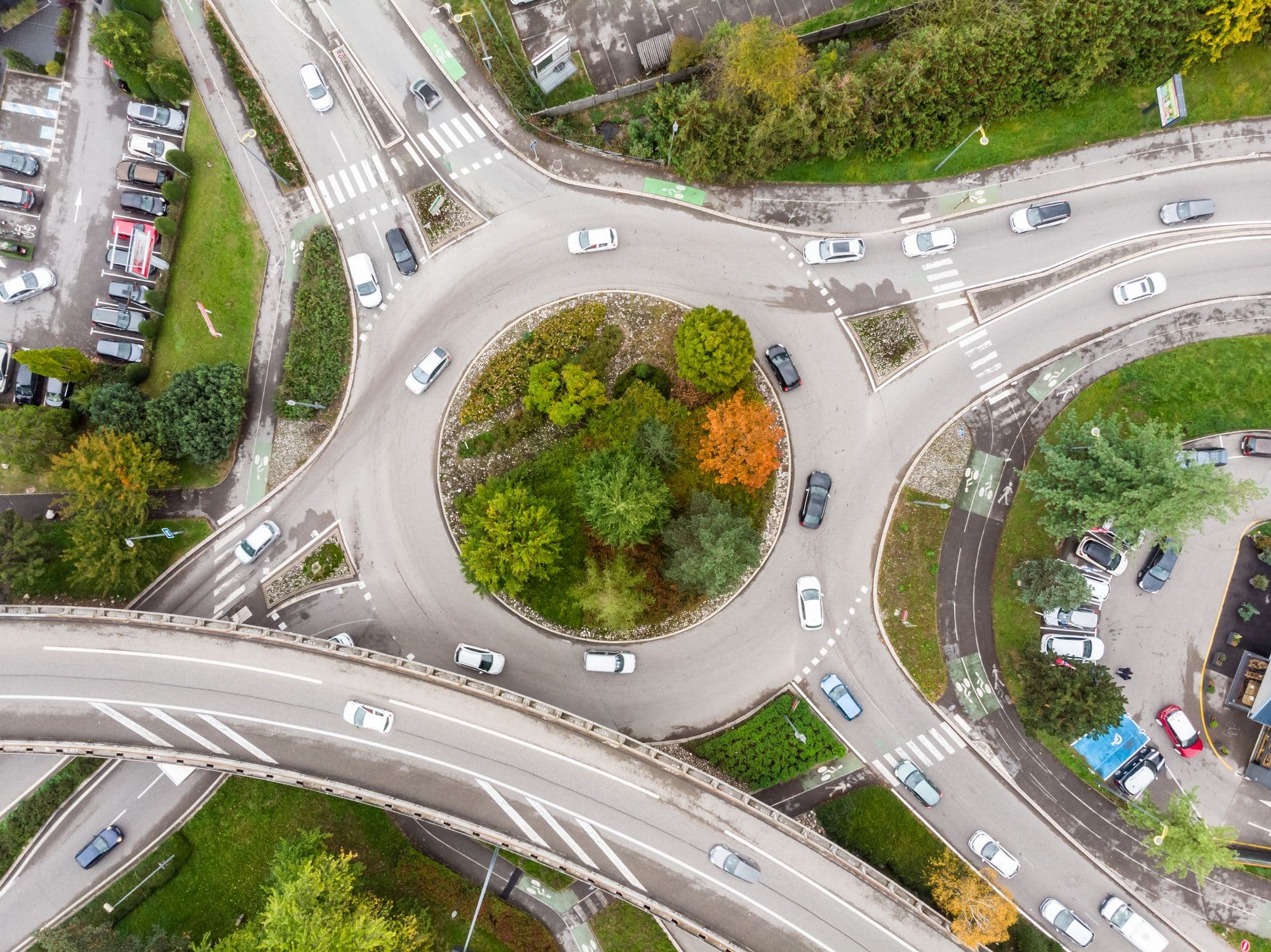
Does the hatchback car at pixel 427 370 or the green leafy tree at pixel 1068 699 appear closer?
the green leafy tree at pixel 1068 699

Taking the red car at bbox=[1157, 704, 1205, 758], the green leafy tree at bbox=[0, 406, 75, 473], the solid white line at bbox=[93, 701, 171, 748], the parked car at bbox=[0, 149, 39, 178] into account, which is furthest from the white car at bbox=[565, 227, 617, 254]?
the red car at bbox=[1157, 704, 1205, 758]

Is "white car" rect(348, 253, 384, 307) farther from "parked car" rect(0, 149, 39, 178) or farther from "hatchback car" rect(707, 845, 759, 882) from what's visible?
"hatchback car" rect(707, 845, 759, 882)

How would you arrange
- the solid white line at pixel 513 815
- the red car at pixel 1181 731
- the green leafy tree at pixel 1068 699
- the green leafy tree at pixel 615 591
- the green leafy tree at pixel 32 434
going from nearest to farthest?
the solid white line at pixel 513 815 < the green leafy tree at pixel 615 591 < the green leafy tree at pixel 1068 699 < the green leafy tree at pixel 32 434 < the red car at pixel 1181 731

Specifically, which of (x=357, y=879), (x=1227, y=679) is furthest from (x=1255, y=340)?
(x=357, y=879)

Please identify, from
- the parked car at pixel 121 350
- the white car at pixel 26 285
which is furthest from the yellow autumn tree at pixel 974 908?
the white car at pixel 26 285

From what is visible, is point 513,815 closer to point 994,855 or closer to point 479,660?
point 479,660

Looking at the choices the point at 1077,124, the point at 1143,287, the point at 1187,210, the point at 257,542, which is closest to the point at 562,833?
the point at 257,542

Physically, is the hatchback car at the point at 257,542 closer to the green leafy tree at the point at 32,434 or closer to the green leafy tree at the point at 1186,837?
the green leafy tree at the point at 32,434
